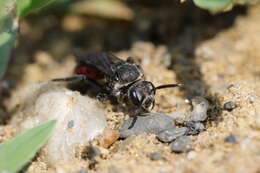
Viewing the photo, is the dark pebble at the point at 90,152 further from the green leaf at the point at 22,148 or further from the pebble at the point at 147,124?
the green leaf at the point at 22,148

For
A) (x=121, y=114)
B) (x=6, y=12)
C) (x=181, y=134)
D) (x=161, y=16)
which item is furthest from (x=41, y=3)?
(x=161, y=16)

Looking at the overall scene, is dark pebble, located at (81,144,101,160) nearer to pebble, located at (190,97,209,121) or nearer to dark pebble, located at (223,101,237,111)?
pebble, located at (190,97,209,121)

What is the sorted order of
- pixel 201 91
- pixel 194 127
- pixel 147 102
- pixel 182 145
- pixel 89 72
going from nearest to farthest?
1. pixel 182 145
2. pixel 194 127
3. pixel 147 102
4. pixel 201 91
5. pixel 89 72

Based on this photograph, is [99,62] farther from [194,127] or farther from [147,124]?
[194,127]

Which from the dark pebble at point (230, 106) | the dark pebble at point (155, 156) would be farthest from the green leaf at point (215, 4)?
the dark pebble at point (155, 156)

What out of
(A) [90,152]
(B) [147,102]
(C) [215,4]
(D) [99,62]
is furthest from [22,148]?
(C) [215,4]

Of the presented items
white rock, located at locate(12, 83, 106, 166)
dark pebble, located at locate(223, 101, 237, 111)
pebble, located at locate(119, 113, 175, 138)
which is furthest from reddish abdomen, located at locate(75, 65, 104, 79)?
dark pebble, located at locate(223, 101, 237, 111)
